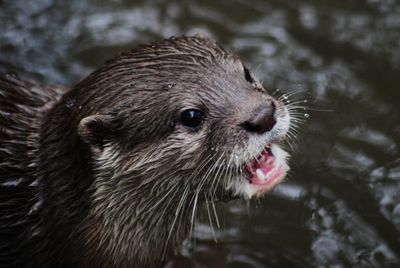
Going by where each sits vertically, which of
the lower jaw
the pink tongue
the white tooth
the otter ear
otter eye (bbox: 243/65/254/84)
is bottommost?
the lower jaw

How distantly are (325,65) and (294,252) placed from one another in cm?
136

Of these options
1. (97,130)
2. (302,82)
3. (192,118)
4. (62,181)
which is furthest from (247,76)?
(302,82)

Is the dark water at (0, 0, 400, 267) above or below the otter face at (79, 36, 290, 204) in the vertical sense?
above

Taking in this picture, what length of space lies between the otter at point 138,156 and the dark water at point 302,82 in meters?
0.87

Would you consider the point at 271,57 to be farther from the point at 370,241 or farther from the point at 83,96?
the point at 83,96

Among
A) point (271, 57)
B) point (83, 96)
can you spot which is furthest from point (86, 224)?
point (271, 57)

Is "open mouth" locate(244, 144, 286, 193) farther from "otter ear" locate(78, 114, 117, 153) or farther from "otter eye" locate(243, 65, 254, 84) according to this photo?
"otter ear" locate(78, 114, 117, 153)

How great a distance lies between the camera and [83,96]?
3.68 metres

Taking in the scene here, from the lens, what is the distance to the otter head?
3.46m

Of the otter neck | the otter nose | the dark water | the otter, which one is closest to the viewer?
the otter nose

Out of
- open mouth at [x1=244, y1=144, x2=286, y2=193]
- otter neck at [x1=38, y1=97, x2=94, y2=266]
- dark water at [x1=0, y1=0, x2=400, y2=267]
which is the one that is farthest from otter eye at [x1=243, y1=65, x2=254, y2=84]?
dark water at [x1=0, y1=0, x2=400, y2=267]

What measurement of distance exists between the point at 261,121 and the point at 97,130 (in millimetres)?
641

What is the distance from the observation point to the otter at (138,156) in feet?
11.5

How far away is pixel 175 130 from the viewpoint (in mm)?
3523
